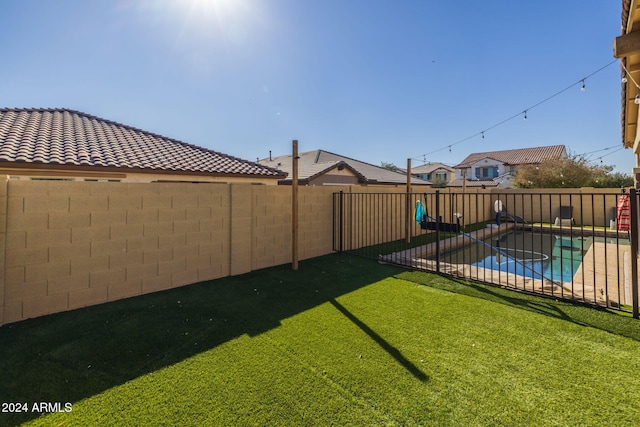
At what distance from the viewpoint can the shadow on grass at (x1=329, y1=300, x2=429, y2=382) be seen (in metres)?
2.44

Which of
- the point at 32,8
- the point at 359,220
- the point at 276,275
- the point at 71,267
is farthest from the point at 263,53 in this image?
the point at 71,267

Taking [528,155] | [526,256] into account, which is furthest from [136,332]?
[528,155]

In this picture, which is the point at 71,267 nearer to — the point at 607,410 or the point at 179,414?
the point at 179,414

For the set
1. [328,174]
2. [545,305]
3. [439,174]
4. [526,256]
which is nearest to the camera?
[545,305]

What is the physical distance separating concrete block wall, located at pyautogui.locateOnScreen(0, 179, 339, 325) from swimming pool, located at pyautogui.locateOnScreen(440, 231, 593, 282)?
4.36 meters

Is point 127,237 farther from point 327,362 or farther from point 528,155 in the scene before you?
point 528,155

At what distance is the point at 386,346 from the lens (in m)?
2.88

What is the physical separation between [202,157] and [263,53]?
3322 mm

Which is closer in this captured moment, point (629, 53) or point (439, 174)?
point (629, 53)

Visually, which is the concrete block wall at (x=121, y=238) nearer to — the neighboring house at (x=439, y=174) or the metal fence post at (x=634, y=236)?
the metal fence post at (x=634, y=236)

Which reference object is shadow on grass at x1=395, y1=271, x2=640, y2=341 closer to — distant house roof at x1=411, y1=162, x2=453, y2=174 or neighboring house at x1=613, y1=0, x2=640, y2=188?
neighboring house at x1=613, y1=0, x2=640, y2=188

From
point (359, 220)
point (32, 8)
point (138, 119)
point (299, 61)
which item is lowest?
point (359, 220)

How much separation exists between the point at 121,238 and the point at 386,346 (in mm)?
3813

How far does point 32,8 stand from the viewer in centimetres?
561
